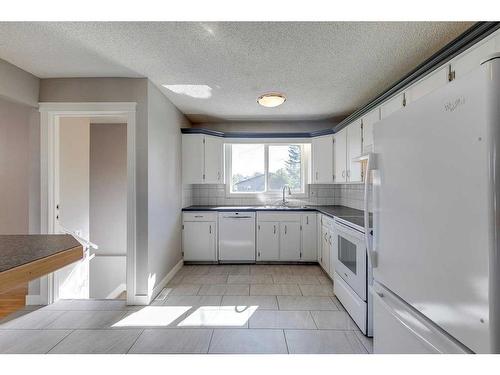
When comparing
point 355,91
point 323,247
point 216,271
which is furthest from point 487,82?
point 216,271

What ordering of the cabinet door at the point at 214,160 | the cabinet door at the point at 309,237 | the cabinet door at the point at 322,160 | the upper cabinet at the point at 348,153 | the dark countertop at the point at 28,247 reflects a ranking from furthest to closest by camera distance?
the cabinet door at the point at 214,160
the cabinet door at the point at 322,160
the cabinet door at the point at 309,237
the upper cabinet at the point at 348,153
the dark countertop at the point at 28,247

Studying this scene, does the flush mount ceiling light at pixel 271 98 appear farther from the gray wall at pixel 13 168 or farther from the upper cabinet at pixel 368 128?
the gray wall at pixel 13 168

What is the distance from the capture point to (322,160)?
4.10 meters

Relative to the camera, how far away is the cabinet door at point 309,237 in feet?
12.8

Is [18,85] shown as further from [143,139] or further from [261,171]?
[261,171]

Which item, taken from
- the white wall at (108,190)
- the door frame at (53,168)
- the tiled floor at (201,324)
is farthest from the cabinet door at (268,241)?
the white wall at (108,190)

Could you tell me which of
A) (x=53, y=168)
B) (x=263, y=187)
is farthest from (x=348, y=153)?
(x=53, y=168)

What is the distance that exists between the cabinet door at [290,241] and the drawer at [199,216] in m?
1.10

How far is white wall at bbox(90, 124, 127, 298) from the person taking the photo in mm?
4375

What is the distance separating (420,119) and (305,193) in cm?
360

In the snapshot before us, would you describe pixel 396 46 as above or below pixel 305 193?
above

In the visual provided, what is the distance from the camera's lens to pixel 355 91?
304 centimetres

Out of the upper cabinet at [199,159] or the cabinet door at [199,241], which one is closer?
the cabinet door at [199,241]
